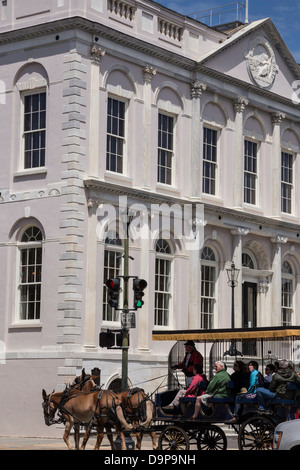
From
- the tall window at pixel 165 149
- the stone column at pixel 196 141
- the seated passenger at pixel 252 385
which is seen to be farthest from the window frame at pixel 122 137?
the seated passenger at pixel 252 385

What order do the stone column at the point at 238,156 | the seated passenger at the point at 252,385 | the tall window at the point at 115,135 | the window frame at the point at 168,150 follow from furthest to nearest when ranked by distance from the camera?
the stone column at the point at 238,156 < the window frame at the point at 168,150 < the tall window at the point at 115,135 < the seated passenger at the point at 252,385

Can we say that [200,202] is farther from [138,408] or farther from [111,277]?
[138,408]

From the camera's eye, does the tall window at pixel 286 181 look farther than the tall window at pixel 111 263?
Yes

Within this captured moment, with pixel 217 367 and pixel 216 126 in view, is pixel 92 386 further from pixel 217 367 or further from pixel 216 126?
pixel 216 126

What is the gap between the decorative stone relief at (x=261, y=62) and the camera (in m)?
41.6

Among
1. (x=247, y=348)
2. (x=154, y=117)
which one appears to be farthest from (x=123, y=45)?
(x=247, y=348)

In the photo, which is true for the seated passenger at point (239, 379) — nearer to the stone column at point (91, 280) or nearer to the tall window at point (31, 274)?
the stone column at point (91, 280)

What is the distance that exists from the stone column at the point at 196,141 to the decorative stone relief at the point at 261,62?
3850 millimetres

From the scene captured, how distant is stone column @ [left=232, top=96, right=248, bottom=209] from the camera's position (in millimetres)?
39938

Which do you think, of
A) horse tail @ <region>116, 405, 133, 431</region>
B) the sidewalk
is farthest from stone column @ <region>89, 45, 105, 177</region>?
horse tail @ <region>116, 405, 133, 431</region>

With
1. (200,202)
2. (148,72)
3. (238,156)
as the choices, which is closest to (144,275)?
(200,202)

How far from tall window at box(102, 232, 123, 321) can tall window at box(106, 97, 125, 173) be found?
94.7 inches

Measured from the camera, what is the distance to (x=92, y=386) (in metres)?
25.3
